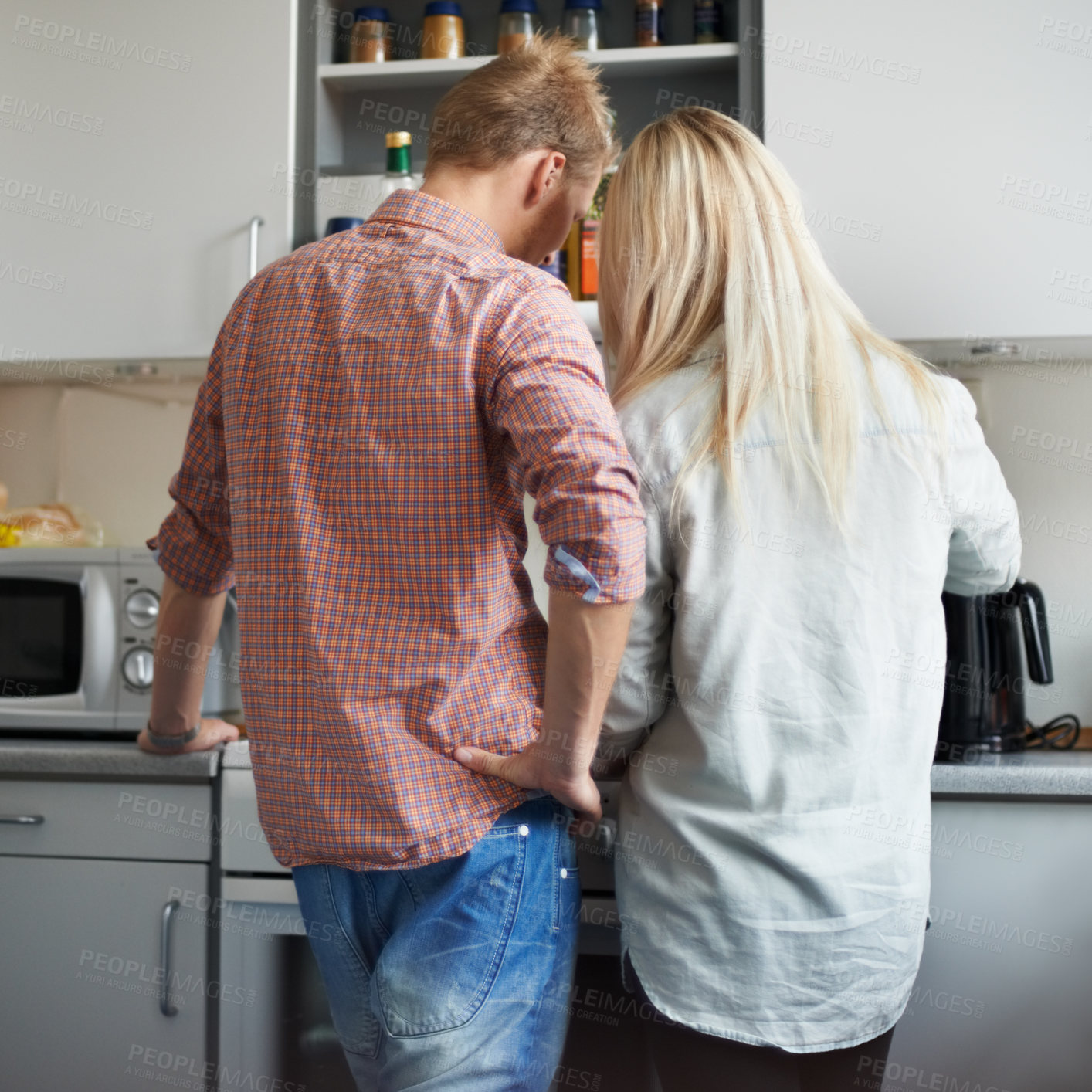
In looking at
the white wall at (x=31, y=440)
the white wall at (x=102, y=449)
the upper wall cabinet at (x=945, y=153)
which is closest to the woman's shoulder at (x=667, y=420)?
the upper wall cabinet at (x=945, y=153)

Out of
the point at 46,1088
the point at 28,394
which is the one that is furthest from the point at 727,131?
the point at 28,394

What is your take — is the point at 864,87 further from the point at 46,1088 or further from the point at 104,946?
the point at 46,1088

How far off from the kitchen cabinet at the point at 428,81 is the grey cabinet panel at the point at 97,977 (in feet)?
3.40

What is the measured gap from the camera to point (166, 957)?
1.42 m

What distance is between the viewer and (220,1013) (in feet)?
4.63

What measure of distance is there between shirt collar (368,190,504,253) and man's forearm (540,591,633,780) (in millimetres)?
319

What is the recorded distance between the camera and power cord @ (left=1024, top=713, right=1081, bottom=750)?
5.49 ft

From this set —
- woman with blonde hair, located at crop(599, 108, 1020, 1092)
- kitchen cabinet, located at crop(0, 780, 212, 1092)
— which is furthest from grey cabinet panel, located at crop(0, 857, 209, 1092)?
woman with blonde hair, located at crop(599, 108, 1020, 1092)

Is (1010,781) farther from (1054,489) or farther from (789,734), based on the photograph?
(1054,489)

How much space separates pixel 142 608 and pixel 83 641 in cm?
10

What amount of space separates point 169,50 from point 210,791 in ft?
3.79

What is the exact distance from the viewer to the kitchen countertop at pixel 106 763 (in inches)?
55.9

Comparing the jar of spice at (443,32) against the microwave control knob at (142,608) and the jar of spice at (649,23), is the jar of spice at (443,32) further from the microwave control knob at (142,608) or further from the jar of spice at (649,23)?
the microwave control knob at (142,608)

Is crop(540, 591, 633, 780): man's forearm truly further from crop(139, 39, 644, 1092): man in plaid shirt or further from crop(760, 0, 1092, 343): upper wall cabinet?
crop(760, 0, 1092, 343): upper wall cabinet
